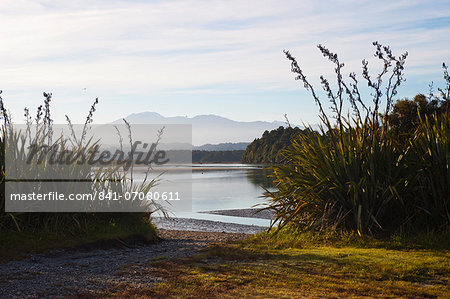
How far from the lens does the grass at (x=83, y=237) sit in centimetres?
912

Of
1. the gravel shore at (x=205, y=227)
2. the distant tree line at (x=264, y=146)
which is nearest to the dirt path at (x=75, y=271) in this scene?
the gravel shore at (x=205, y=227)

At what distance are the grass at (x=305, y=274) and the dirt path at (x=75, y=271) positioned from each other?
0.38 metres

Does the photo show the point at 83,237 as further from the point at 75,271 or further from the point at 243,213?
the point at 243,213

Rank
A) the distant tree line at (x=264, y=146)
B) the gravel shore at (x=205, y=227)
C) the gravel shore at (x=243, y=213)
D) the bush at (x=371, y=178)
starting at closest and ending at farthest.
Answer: the bush at (x=371, y=178), the gravel shore at (x=205, y=227), the gravel shore at (x=243, y=213), the distant tree line at (x=264, y=146)

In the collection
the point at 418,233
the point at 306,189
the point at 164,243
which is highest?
the point at 306,189

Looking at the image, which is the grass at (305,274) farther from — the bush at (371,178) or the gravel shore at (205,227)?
the gravel shore at (205,227)

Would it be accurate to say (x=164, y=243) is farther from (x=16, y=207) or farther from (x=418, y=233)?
(x=418, y=233)

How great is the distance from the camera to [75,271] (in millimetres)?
7582

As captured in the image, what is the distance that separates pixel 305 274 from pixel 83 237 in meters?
5.30

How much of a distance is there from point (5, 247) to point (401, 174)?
789cm

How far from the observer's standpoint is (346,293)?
5.84 metres

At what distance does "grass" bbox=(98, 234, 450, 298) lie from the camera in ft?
19.6

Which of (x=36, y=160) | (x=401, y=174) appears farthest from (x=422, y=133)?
(x=36, y=160)

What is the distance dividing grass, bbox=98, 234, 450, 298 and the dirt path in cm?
38
